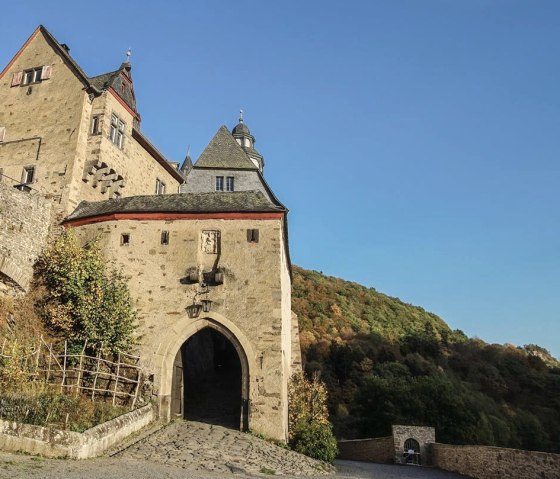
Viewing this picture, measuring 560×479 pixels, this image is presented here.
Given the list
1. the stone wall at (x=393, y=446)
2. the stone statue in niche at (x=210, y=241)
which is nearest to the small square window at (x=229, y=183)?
the stone statue in niche at (x=210, y=241)

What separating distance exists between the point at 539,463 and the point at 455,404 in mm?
14419

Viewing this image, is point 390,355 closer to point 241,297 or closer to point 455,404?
point 455,404

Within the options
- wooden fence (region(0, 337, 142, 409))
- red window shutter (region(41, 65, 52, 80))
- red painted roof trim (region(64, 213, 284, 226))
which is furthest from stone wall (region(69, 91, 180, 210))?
wooden fence (region(0, 337, 142, 409))

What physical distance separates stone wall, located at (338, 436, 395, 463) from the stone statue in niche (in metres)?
12.3

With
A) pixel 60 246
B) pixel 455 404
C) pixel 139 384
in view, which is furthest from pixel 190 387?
pixel 455 404

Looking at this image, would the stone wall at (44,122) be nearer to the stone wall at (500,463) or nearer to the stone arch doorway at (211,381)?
the stone arch doorway at (211,381)

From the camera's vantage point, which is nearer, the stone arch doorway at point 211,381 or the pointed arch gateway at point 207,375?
the pointed arch gateway at point 207,375

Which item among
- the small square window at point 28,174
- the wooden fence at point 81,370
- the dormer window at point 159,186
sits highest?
the dormer window at point 159,186

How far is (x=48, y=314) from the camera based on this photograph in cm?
1581

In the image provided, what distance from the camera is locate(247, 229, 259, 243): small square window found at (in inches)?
662

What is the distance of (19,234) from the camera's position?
16.8 m

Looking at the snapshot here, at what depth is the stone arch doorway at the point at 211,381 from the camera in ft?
51.6

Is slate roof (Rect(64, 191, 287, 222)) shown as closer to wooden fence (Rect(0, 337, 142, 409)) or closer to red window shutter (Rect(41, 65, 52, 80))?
wooden fence (Rect(0, 337, 142, 409))

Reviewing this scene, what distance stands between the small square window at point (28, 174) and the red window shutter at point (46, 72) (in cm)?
455
